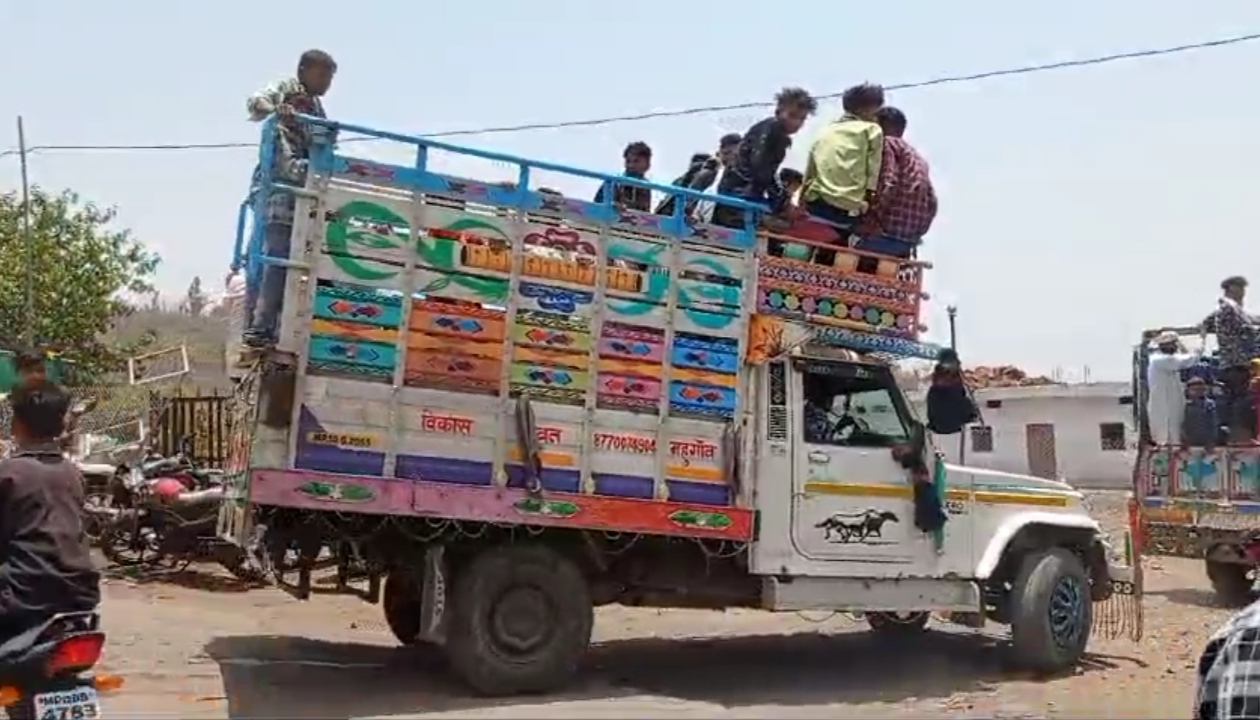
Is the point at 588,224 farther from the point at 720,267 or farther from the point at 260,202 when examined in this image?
the point at 260,202

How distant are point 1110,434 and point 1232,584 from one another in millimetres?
21525

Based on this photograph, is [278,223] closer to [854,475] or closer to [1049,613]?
[854,475]

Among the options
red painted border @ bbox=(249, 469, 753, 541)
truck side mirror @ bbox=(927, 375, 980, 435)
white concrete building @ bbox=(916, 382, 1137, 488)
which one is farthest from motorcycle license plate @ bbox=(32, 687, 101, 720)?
white concrete building @ bbox=(916, 382, 1137, 488)

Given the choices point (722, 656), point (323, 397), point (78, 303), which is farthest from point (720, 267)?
point (78, 303)

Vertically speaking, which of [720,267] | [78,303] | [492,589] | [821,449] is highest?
[78,303]

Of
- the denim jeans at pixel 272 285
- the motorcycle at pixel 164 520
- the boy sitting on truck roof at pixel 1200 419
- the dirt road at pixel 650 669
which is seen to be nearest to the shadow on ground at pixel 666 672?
the dirt road at pixel 650 669

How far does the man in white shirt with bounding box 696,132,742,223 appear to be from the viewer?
27.8ft

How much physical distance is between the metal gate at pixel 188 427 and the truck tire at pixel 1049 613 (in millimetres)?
9518

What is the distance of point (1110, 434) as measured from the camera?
34031 mm

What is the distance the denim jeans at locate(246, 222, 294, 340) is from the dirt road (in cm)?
200

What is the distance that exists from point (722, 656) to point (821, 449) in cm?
220

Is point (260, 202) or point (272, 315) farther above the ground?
point (260, 202)

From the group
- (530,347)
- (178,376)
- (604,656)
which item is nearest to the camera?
(530,347)

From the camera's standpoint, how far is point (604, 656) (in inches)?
382
